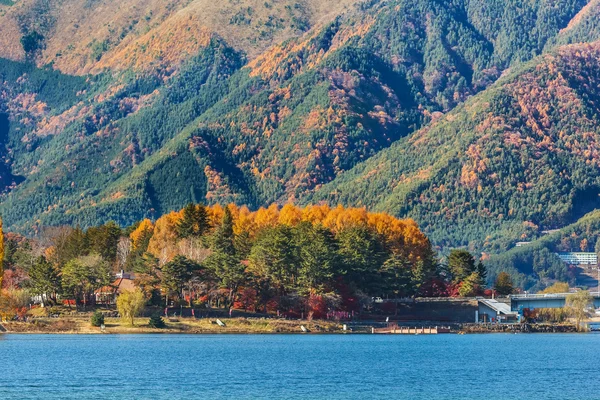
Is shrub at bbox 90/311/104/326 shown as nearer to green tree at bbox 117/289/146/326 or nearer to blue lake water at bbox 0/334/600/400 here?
green tree at bbox 117/289/146/326

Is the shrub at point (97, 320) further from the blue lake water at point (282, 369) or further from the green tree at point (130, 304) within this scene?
the blue lake water at point (282, 369)

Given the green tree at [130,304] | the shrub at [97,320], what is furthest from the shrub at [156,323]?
the shrub at [97,320]

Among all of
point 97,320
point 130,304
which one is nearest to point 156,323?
point 130,304

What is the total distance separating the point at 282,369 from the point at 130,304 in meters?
56.5

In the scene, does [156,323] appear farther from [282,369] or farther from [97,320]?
[282,369]

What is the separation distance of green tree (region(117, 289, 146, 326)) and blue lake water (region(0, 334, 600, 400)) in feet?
24.6

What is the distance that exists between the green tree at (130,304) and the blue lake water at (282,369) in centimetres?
751

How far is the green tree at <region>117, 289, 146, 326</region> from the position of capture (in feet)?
636

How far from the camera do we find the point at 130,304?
194 m

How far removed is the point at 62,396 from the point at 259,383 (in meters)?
20.1

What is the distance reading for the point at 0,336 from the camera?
7293 inches

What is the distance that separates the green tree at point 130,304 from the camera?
636ft

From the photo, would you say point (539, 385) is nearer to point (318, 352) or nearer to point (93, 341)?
point (318, 352)

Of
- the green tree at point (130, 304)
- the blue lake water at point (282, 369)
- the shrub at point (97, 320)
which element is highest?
the green tree at point (130, 304)
